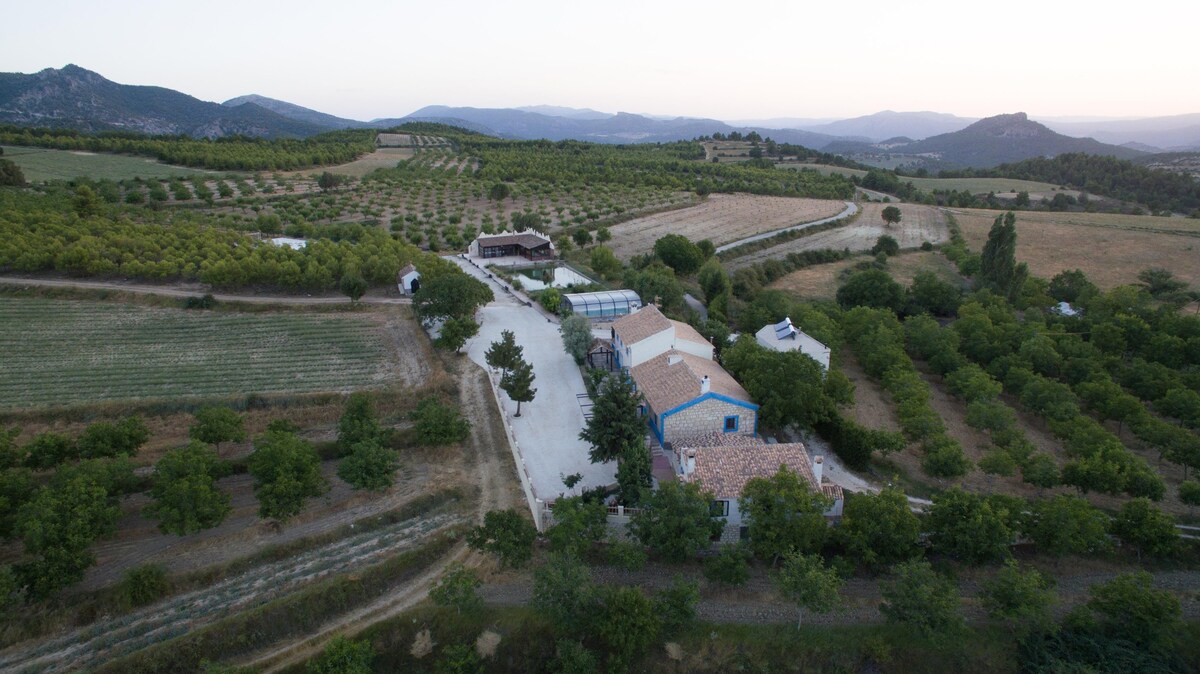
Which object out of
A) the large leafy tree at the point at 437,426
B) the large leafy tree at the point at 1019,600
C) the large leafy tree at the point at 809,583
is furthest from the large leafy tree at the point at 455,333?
the large leafy tree at the point at 1019,600

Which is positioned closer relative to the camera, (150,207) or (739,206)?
(150,207)

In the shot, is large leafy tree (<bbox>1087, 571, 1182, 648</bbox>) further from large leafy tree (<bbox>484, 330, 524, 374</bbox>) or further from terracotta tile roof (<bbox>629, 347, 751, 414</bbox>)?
large leafy tree (<bbox>484, 330, 524, 374</bbox>)

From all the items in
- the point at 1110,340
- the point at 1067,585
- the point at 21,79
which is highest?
the point at 21,79

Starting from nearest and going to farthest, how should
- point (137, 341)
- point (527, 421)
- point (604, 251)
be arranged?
point (527, 421) < point (137, 341) < point (604, 251)

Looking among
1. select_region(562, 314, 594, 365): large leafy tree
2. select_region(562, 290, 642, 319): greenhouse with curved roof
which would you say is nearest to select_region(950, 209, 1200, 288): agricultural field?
select_region(562, 290, 642, 319): greenhouse with curved roof

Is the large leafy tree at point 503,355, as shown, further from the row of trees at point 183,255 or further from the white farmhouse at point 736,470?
the row of trees at point 183,255

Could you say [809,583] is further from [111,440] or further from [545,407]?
[111,440]

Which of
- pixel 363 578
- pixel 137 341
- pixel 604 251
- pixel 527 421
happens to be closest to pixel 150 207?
pixel 137 341

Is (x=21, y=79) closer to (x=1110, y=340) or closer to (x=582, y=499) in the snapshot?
(x=582, y=499)
